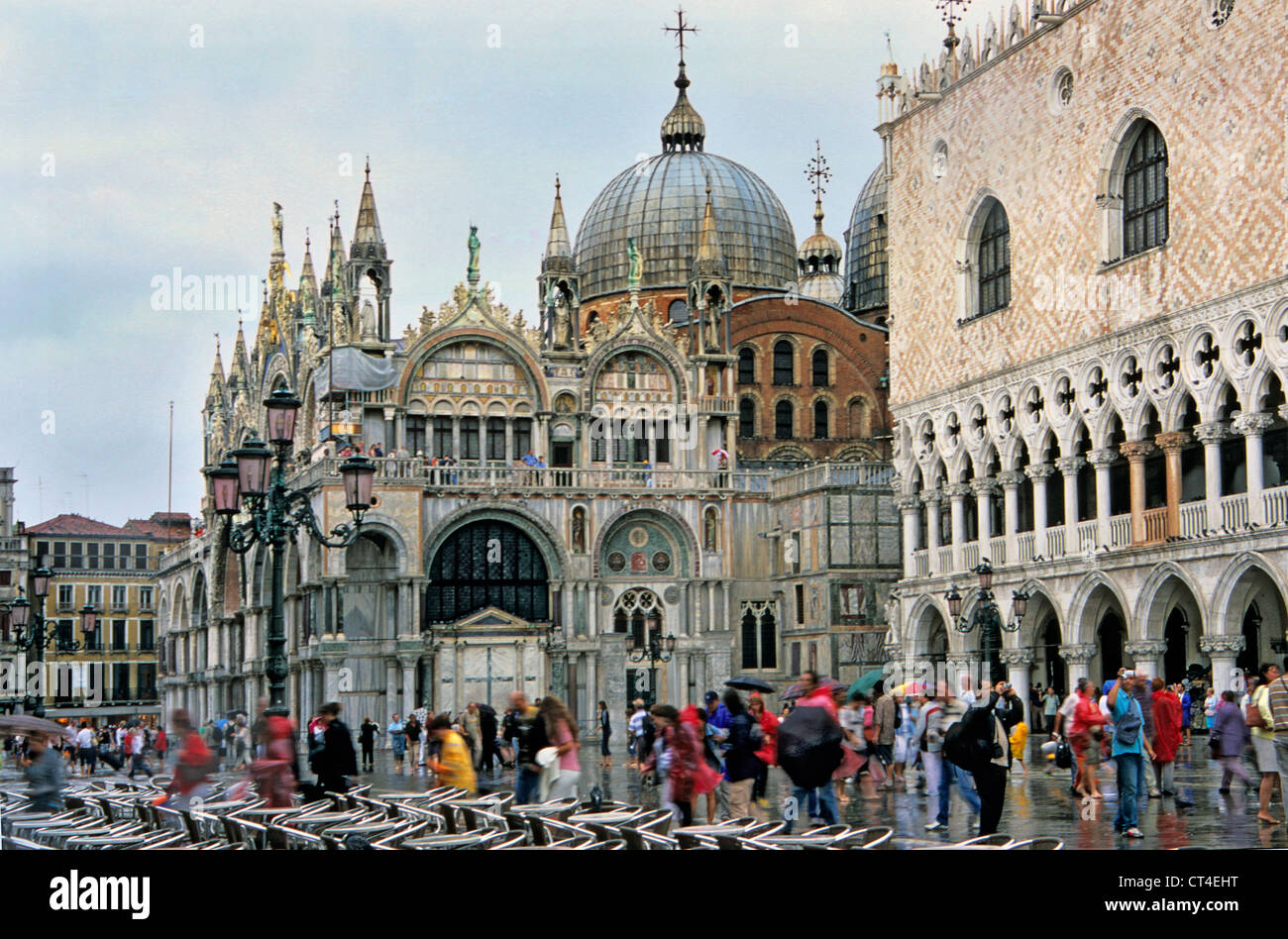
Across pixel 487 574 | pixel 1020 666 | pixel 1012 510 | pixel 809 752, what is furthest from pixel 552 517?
pixel 809 752

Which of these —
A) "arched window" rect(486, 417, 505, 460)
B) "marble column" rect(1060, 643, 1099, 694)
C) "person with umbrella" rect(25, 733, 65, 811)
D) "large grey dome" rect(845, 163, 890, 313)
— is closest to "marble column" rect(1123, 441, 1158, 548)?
"marble column" rect(1060, 643, 1099, 694)

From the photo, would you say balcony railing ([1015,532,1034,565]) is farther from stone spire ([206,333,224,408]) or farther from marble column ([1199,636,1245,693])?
stone spire ([206,333,224,408])

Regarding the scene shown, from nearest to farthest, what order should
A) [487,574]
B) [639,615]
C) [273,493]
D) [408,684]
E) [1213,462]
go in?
[273,493], [1213,462], [408,684], [487,574], [639,615]

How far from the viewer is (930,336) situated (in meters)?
41.2

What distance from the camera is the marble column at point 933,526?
41.3m

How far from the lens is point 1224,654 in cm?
3120

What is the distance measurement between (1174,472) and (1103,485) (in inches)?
88.7

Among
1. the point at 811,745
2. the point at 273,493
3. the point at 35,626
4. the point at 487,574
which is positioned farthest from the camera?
the point at 487,574

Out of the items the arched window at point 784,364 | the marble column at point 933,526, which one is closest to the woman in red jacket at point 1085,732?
the marble column at point 933,526

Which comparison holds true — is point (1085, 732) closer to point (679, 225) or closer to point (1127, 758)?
point (1127, 758)

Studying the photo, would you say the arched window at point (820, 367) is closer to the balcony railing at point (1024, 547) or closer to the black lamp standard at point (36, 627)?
the balcony railing at point (1024, 547)
